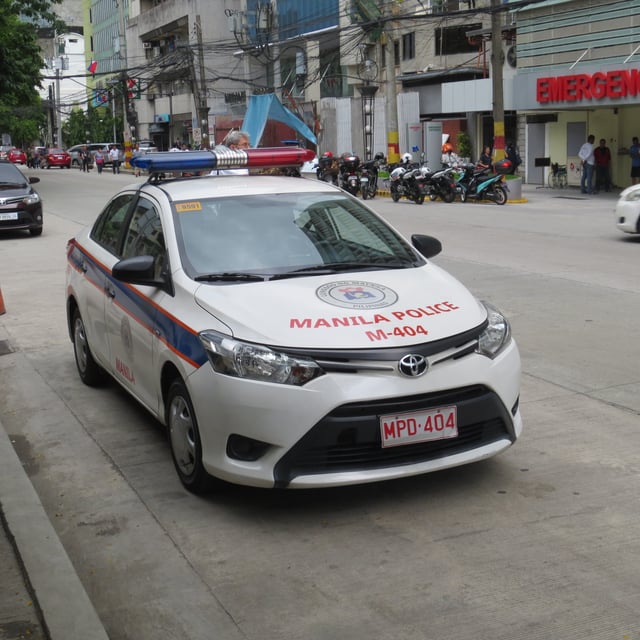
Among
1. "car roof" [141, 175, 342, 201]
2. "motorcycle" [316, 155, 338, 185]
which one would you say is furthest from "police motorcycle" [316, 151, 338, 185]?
"car roof" [141, 175, 342, 201]

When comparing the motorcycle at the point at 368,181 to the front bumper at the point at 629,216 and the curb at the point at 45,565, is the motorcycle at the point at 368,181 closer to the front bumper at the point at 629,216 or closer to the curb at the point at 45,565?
the front bumper at the point at 629,216

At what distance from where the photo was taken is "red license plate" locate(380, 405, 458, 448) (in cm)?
460

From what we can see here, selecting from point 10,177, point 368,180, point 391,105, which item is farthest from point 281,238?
point 391,105

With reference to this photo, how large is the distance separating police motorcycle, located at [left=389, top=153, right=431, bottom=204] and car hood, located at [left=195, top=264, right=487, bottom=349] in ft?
69.4

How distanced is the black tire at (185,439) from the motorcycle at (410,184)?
852 inches

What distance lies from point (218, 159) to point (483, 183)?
19706 mm

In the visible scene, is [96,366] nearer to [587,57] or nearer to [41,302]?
[41,302]

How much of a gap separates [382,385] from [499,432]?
0.82 meters

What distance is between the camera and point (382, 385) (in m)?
4.56

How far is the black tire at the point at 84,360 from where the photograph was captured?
Result: 7391 millimetres

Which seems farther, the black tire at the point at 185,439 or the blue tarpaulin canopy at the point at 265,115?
the blue tarpaulin canopy at the point at 265,115

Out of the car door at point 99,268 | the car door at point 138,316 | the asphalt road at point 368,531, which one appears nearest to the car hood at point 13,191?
the asphalt road at point 368,531

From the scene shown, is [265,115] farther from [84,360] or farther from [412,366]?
[412,366]

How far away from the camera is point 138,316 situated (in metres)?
5.79
